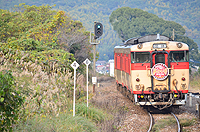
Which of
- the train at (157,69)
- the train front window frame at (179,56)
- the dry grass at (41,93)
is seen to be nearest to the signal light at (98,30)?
the train at (157,69)

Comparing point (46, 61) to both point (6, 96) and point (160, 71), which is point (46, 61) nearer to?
point (160, 71)

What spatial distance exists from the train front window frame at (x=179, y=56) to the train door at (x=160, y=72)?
0.88ft

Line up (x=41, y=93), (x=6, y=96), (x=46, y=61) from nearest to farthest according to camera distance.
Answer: (x=6, y=96) < (x=41, y=93) < (x=46, y=61)

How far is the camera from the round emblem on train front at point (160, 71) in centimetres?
1325

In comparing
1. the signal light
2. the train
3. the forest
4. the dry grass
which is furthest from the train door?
the signal light

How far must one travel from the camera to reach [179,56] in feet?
44.4

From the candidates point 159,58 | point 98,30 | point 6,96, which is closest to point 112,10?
point 98,30

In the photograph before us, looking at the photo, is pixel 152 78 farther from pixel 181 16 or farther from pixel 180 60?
pixel 181 16

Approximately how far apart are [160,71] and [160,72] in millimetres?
46

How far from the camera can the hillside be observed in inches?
4445

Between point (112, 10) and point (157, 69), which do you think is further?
point (112, 10)

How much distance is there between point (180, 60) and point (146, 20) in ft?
208

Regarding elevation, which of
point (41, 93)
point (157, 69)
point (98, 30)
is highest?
point (98, 30)

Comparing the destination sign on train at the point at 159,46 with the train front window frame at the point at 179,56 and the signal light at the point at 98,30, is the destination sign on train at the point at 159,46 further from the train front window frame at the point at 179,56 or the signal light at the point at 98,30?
the signal light at the point at 98,30
